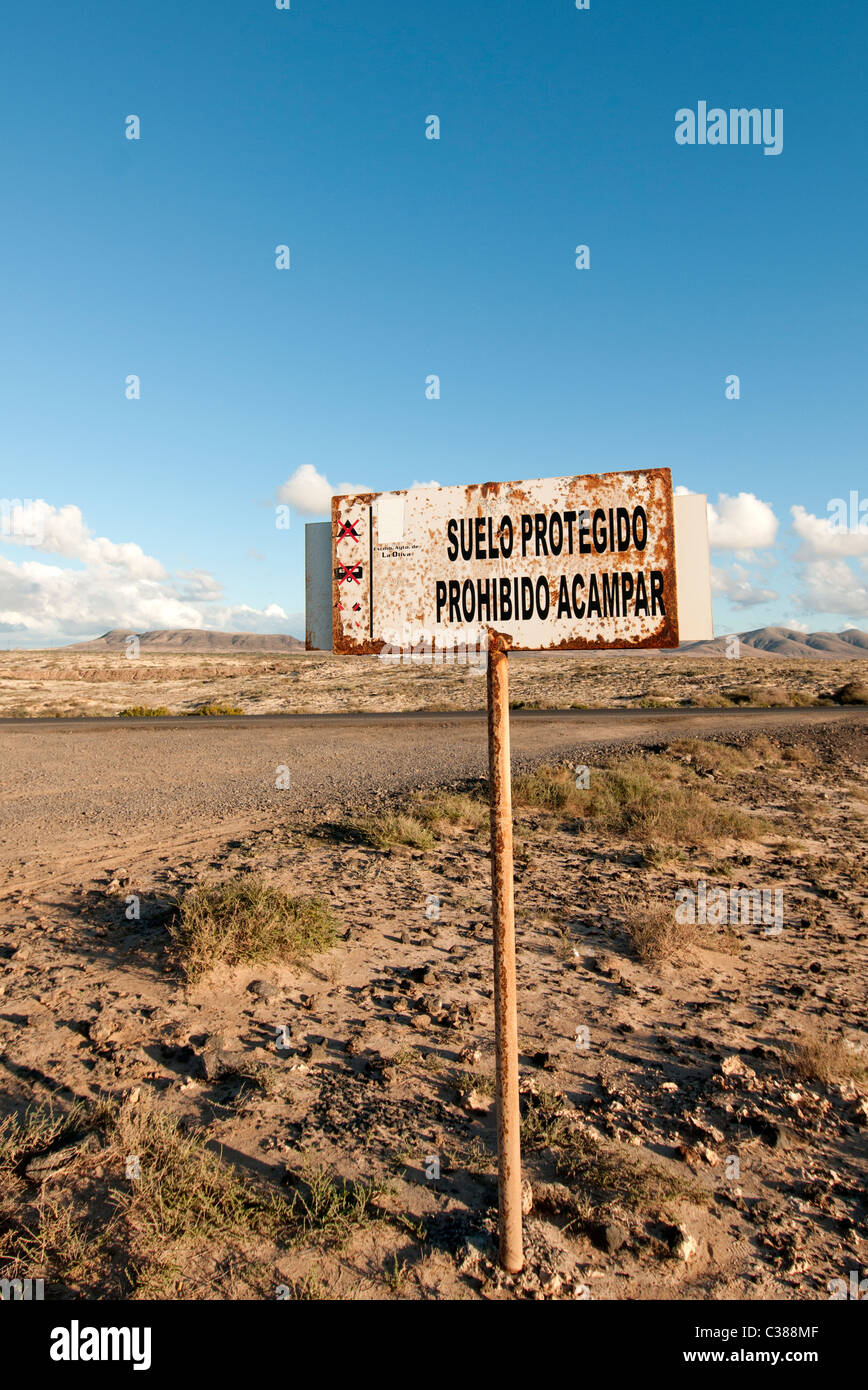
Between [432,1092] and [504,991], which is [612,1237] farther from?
[432,1092]

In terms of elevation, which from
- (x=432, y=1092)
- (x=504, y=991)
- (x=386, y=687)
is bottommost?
(x=432, y=1092)

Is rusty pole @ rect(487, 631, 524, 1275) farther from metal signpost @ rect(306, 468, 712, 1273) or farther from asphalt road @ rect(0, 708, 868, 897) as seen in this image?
asphalt road @ rect(0, 708, 868, 897)

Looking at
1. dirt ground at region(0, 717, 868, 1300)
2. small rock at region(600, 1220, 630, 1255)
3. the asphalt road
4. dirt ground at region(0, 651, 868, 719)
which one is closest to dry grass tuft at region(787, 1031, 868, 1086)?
dirt ground at region(0, 717, 868, 1300)

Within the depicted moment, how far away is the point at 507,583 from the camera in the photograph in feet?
10.9

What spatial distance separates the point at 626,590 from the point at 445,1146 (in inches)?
114

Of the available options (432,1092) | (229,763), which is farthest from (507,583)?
(229,763)

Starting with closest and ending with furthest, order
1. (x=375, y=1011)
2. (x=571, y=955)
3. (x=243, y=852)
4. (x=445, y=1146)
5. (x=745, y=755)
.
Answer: (x=445, y=1146) < (x=375, y=1011) < (x=571, y=955) < (x=243, y=852) < (x=745, y=755)

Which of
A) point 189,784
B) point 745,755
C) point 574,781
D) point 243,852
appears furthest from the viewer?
point 745,755

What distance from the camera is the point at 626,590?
3221 mm

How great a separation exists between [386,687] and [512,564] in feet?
123

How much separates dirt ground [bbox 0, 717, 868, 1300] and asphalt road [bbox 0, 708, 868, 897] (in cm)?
204

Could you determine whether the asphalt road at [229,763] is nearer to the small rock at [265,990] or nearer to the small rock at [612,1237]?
the small rock at [265,990]
